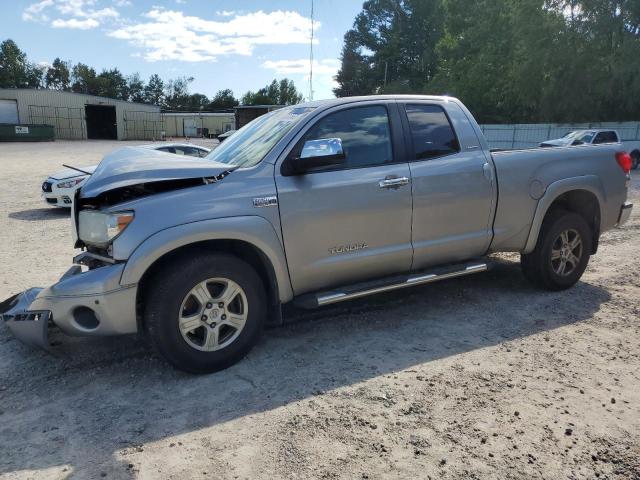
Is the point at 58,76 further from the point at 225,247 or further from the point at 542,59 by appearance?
the point at 225,247

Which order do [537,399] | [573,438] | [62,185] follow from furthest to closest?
[62,185] → [537,399] → [573,438]

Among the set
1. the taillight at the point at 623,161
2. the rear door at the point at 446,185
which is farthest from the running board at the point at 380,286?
the taillight at the point at 623,161

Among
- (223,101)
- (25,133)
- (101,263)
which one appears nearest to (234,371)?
(101,263)

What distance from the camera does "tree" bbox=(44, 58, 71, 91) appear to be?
116188mm

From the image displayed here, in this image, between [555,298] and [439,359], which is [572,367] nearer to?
[439,359]

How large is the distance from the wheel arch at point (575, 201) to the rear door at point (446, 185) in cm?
→ 61

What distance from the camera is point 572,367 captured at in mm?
3764

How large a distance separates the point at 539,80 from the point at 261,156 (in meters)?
35.6

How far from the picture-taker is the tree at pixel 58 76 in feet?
381

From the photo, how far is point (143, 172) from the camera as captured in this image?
360 cm

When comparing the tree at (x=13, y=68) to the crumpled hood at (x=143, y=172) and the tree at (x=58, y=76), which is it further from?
the crumpled hood at (x=143, y=172)

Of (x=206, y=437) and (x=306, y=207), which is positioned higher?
(x=306, y=207)

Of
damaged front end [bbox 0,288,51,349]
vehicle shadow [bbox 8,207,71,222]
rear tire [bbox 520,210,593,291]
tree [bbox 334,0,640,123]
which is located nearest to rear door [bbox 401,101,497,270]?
rear tire [bbox 520,210,593,291]

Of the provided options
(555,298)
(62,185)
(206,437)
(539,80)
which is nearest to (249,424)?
(206,437)
